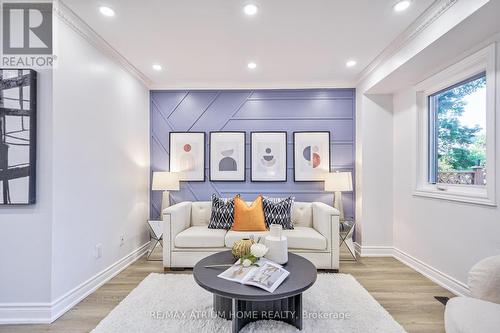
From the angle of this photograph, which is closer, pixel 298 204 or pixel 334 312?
pixel 334 312

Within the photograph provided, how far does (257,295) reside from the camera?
63.0 inches

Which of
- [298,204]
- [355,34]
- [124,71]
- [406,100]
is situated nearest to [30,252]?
[124,71]

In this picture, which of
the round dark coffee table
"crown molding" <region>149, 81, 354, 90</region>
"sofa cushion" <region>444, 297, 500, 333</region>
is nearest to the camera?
"sofa cushion" <region>444, 297, 500, 333</region>

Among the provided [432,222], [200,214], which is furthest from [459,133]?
[200,214]

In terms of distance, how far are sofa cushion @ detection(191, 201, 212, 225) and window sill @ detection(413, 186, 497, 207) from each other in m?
2.70

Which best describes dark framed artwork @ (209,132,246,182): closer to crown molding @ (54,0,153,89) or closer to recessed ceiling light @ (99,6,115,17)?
crown molding @ (54,0,153,89)

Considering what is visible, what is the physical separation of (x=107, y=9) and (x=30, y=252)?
209 cm

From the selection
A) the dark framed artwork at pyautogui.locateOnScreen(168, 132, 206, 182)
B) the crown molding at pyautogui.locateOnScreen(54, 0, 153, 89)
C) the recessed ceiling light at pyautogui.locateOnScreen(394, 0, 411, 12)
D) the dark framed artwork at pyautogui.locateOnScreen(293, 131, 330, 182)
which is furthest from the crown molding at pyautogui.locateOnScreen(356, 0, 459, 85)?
the crown molding at pyautogui.locateOnScreen(54, 0, 153, 89)

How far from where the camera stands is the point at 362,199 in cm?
352

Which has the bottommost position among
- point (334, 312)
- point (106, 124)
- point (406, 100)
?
point (334, 312)

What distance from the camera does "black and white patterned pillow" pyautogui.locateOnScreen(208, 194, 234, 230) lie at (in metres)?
3.18

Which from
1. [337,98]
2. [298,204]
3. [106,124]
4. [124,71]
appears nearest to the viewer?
[106,124]

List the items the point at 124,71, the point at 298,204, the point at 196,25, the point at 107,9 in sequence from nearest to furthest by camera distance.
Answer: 1. the point at 107,9
2. the point at 196,25
3. the point at 124,71
4. the point at 298,204

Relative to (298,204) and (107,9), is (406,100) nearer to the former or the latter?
(298,204)
